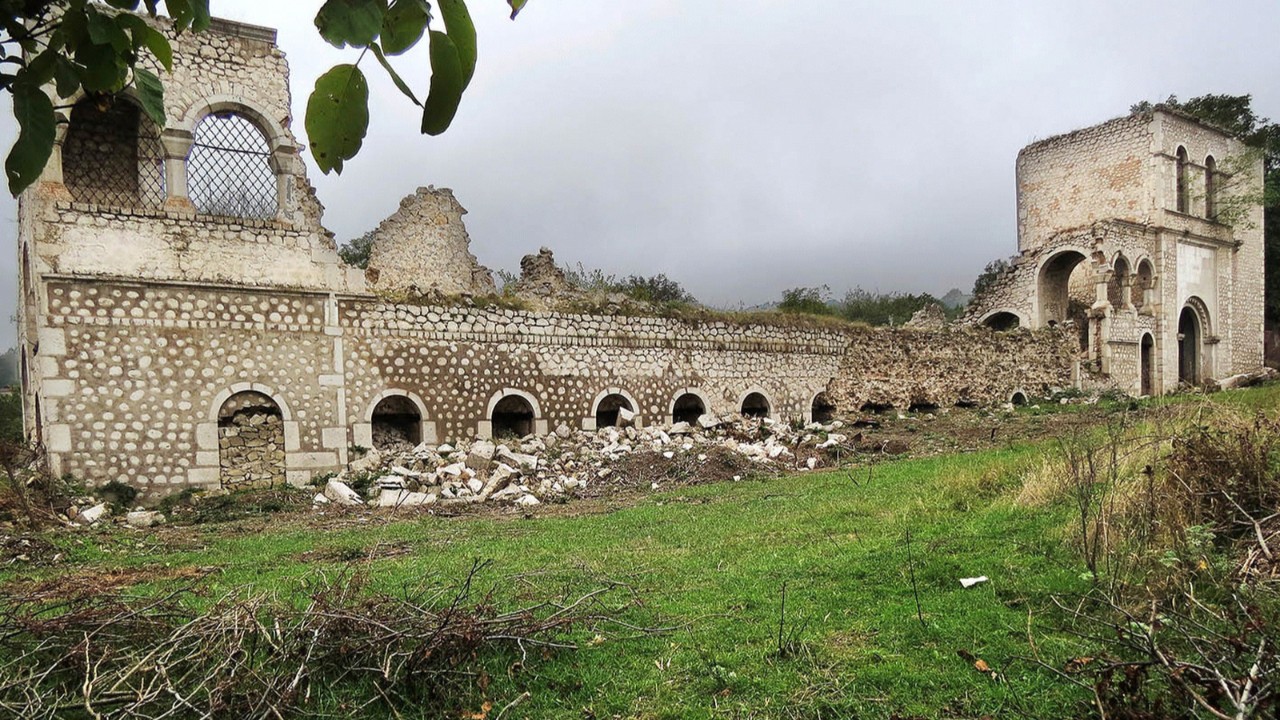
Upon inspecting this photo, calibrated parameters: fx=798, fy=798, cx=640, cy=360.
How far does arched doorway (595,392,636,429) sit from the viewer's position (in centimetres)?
1717

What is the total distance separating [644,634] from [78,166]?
13.6 metres

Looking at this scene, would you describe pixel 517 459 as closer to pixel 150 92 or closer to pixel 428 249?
pixel 428 249

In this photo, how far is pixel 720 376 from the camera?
743 inches

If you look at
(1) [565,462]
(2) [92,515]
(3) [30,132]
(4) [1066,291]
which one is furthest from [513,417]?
(4) [1066,291]

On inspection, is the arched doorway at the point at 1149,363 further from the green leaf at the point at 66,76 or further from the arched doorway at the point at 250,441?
the green leaf at the point at 66,76

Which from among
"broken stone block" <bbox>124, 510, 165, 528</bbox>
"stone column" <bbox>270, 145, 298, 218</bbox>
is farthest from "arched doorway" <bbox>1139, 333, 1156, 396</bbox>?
"broken stone block" <bbox>124, 510, 165, 528</bbox>

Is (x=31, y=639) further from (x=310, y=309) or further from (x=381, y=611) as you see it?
(x=310, y=309)

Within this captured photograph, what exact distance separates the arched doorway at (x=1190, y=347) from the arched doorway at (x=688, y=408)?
19643 millimetres

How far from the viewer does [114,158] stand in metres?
13.5

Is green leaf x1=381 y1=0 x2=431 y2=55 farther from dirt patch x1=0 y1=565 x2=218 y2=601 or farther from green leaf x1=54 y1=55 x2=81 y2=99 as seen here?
dirt patch x1=0 y1=565 x2=218 y2=601

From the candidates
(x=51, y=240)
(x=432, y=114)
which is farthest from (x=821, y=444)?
(x=432, y=114)

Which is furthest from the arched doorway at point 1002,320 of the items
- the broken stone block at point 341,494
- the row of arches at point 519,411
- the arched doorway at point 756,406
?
the broken stone block at point 341,494

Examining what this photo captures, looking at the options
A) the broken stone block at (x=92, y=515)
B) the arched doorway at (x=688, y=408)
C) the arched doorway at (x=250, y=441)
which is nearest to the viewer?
the broken stone block at (x=92, y=515)

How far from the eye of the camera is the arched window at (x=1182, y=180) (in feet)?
86.5
